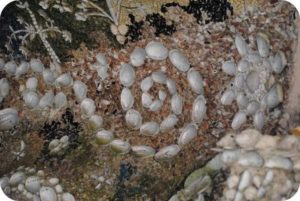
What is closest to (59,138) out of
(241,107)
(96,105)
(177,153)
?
(96,105)

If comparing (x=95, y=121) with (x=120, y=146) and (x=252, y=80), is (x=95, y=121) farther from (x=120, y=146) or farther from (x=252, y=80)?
(x=252, y=80)

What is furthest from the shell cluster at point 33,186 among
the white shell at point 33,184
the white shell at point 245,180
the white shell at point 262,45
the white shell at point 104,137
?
the white shell at point 262,45

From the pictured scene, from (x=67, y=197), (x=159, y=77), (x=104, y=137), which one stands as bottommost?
(x=67, y=197)

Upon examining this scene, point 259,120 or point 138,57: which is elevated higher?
point 138,57

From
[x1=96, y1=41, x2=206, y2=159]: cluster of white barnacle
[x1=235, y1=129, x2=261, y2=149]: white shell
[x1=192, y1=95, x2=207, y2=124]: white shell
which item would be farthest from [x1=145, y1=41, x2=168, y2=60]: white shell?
[x1=235, y1=129, x2=261, y2=149]: white shell

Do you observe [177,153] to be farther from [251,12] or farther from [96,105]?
[251,12]

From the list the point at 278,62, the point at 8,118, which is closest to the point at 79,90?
the point at 8,118

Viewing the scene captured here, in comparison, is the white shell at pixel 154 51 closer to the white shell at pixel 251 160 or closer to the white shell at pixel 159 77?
the white shell at pixel 159 77
